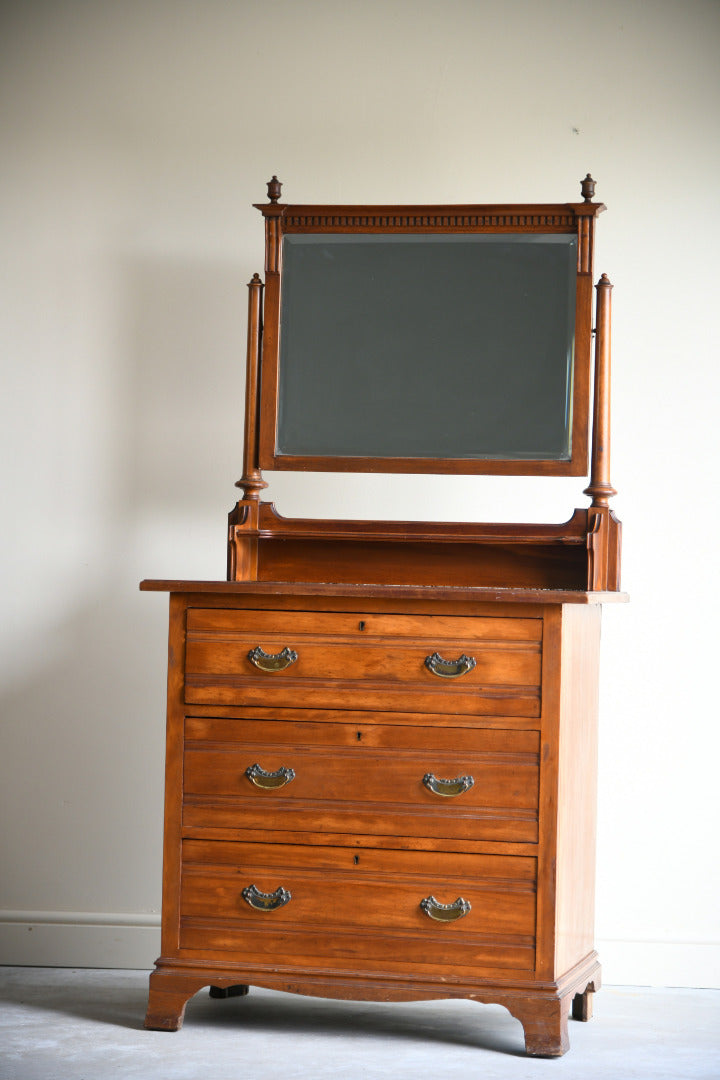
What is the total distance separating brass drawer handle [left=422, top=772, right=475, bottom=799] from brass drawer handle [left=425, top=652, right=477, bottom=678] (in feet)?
0.66

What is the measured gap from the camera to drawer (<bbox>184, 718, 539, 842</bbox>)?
2.38 m

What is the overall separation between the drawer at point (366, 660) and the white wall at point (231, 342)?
71 centimetres

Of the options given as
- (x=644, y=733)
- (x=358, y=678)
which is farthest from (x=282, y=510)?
(x=644, y=733)

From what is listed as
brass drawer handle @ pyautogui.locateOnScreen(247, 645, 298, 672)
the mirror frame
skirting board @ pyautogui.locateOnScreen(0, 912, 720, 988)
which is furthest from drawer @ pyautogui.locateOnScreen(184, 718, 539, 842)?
skirting board @ pyautogui.locateOnScreen(0, 912, 720, 988)

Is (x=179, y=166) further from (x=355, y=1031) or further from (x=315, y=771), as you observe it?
(x=355, y=1031)

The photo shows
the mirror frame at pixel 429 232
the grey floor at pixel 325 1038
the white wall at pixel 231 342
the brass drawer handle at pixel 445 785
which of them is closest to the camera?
the grey floor at pixel 325 1038

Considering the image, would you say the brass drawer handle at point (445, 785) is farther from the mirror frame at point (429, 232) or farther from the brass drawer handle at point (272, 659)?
the mirror frame at point (429, 232)

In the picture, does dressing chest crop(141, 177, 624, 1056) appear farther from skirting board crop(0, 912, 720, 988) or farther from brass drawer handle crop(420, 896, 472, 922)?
skirting board crop(0, 912, 720, 988)

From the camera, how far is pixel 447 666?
2.40 m

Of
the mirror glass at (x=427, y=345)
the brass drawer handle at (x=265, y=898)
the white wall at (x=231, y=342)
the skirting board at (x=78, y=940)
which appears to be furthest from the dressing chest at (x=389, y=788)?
the skirting board at (x=78, y=940)

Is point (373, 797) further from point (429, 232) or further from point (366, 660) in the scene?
point (429, 232)

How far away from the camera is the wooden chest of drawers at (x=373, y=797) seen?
2.36 m

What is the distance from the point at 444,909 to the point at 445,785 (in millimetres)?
238

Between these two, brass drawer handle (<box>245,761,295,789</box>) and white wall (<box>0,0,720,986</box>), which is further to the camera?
white wall (<box>0,0,720,986</box>)
